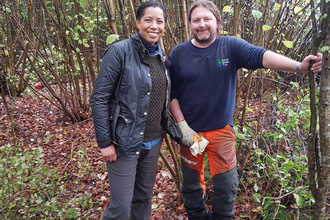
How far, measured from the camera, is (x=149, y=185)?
1838 mm

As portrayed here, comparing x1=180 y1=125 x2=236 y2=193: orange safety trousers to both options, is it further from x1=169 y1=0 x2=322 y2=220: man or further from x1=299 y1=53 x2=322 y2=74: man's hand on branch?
x1=299 y1=53 x2=322 y2=74: man's hand on branch

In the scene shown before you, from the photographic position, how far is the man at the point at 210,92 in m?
1.71

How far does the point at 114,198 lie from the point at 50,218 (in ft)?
3.34

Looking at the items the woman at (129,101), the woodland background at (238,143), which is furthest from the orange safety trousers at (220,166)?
the woman at (129,101)

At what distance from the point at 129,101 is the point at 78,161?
2.58 meters

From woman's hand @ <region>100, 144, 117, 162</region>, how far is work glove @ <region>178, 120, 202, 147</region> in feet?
1.99

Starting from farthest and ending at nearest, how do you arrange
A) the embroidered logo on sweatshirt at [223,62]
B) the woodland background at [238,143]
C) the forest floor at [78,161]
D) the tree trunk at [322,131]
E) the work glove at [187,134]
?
1. the forest floor at [78,161]
2. the work glove at [187,134]
3. the embroidered logo on sweatshirt at [223,62]
4. the woodland background at [238,143]
5. the tree trunk at [322,131]

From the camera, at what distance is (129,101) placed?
1516mm

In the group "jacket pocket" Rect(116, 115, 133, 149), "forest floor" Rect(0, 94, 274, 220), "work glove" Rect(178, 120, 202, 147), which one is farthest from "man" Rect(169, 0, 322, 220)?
"forest floor" Rect(0, 94, 274, 220)

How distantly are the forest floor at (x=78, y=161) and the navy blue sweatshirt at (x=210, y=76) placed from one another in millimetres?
1040

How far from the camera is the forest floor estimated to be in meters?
2.49

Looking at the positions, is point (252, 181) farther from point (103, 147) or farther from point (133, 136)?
point (103, 147)

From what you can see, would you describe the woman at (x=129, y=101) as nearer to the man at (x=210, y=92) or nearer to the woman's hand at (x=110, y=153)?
the woman's hand at (x=110, y=153)

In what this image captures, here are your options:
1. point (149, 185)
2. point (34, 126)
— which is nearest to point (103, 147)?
point (149, 185)
